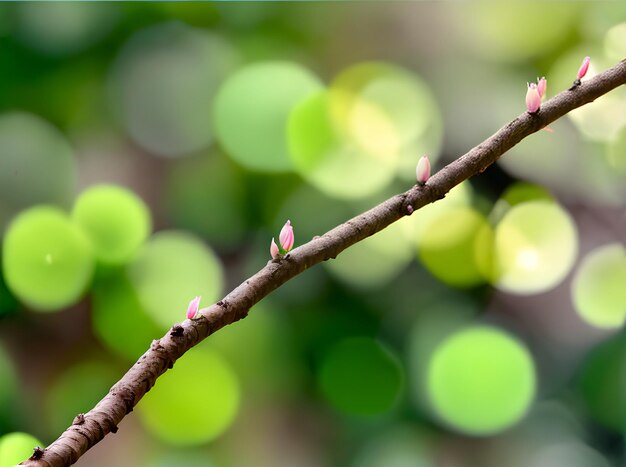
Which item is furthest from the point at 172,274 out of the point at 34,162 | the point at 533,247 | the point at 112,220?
the point at 533,247

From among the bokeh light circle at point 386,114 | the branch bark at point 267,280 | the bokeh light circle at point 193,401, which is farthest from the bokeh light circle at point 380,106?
the branch bark at point 267,280

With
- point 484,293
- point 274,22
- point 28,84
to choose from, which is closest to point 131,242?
point 28,84

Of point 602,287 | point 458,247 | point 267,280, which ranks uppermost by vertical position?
point 458,247

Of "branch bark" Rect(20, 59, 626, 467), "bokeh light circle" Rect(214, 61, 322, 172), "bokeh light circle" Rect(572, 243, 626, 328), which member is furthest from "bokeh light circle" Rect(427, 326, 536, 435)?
"branch bark" Rect(20, 59, 626, 467)

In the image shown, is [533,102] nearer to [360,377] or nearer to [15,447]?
[360,377]

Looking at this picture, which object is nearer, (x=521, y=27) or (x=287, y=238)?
(x=287, y=238)

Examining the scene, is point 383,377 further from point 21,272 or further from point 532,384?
point 21,272

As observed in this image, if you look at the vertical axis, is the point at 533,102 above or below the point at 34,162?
below

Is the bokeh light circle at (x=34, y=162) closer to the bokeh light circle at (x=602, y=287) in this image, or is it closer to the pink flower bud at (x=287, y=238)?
the pink flower bud at (x=287, y=238)
